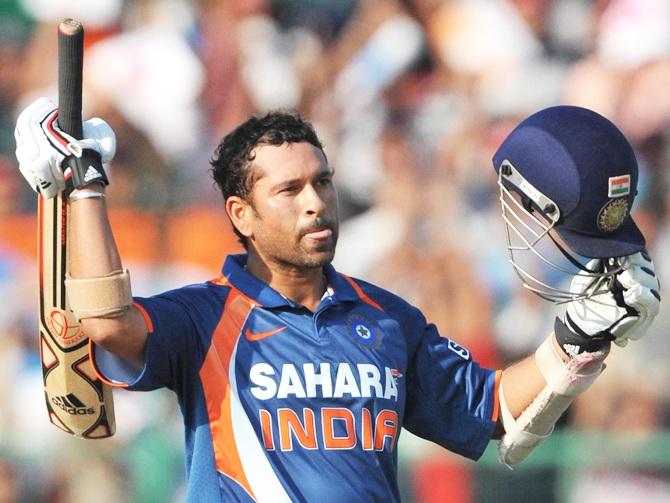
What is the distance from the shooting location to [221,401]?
11.5 feet

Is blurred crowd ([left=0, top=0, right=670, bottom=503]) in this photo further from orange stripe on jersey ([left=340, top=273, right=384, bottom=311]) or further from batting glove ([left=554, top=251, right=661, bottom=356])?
batting glove ([left=554, top=251, right=661, bottom=356])

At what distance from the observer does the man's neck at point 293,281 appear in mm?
3756

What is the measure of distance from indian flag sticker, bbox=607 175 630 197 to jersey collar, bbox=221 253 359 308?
2.74 feet

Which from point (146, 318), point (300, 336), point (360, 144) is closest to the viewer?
point (146, 318)

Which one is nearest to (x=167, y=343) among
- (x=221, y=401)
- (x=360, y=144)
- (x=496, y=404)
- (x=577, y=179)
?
(x=221, y=401)

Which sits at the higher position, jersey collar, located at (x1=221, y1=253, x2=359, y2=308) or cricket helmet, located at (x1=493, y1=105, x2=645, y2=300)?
cricket helmet, located at (x1=493, y1=105, x2=645, y2=300)

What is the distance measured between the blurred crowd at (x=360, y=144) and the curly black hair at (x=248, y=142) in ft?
11.2

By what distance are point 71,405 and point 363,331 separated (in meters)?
0.87

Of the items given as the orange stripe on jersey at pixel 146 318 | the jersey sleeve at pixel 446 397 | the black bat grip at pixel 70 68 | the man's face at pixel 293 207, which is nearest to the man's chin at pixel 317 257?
the man's face at pixel 293 207

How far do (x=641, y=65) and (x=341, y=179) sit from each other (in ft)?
6.62

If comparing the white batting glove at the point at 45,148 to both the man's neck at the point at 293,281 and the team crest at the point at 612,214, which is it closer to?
the man's neck at the point at 293,281

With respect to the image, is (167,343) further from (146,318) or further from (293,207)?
(293,207)

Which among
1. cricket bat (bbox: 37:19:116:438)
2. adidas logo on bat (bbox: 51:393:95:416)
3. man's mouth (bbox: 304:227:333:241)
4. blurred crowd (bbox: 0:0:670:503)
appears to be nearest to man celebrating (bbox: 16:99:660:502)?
man's mouth (bbox: 304:227:333:241)

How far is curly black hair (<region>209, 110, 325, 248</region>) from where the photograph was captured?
12.5ft
